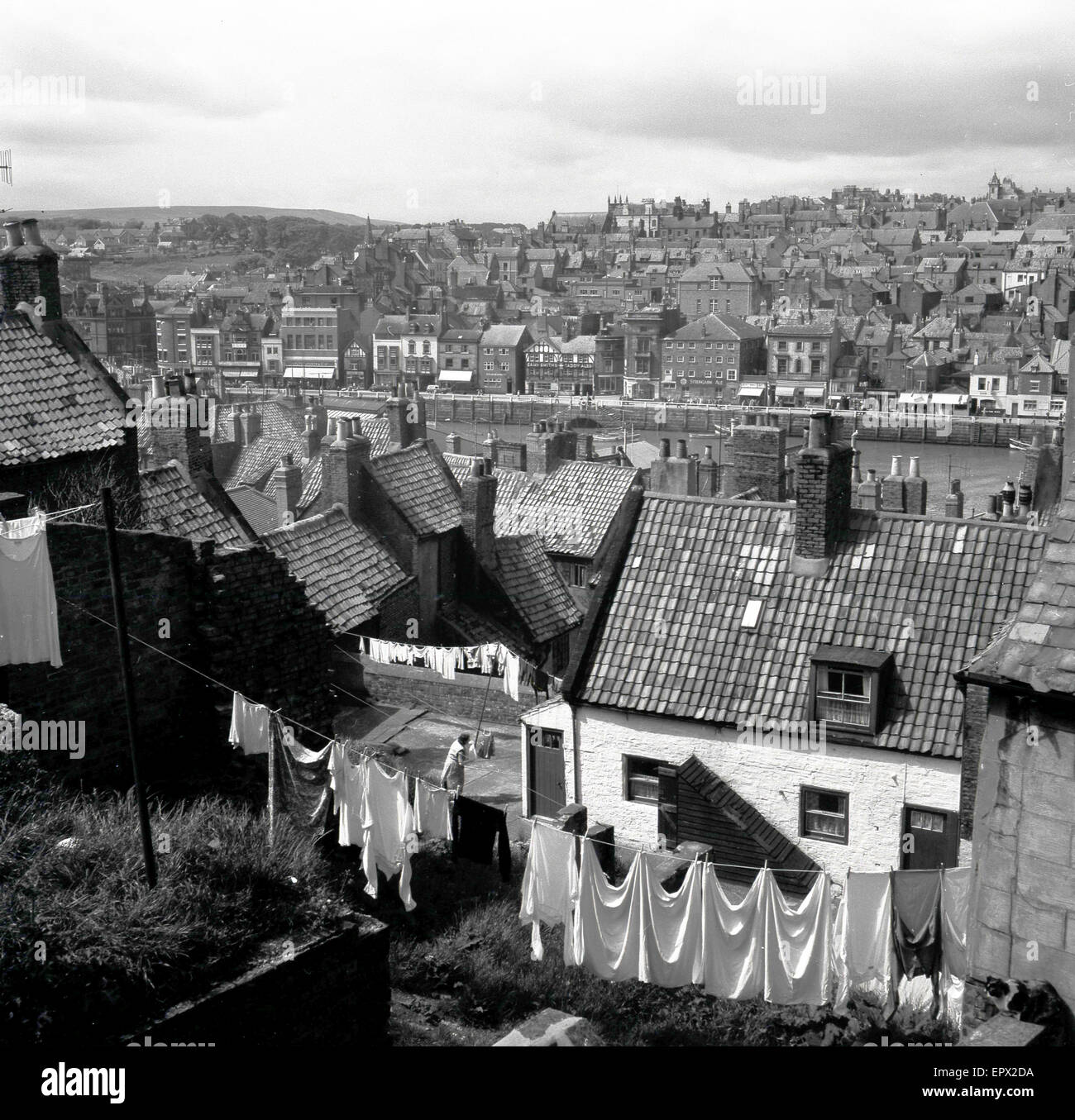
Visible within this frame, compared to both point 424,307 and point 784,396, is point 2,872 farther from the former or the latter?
point 424,307

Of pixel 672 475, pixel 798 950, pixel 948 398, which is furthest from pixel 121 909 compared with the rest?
pixel 948 398

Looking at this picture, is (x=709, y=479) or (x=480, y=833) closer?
(x=480, y=833)

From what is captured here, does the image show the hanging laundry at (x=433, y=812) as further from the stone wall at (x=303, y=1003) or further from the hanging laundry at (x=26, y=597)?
the stone wall at (x=303, y=1003)

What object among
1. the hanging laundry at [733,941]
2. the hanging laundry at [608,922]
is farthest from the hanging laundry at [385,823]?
the hanging laundry at [733,941]

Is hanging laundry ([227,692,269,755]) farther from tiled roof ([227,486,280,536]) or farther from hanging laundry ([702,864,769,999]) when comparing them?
tiled roof ([227,486,280,536])

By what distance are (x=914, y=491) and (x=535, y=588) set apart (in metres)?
13.7

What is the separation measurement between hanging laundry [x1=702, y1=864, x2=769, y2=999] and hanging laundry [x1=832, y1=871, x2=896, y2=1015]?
88 centimetres

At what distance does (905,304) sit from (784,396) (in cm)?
3777

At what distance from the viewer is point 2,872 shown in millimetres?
8453

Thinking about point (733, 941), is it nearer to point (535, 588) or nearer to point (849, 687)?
point (849, 687)

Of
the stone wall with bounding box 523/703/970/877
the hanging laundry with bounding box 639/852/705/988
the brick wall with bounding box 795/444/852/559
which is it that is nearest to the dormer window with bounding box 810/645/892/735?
the stone wall with bounding box 523/703/970/877

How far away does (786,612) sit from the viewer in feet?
63.9

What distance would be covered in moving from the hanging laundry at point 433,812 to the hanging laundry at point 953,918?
5407mm

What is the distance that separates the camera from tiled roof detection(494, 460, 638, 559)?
36062 mm
